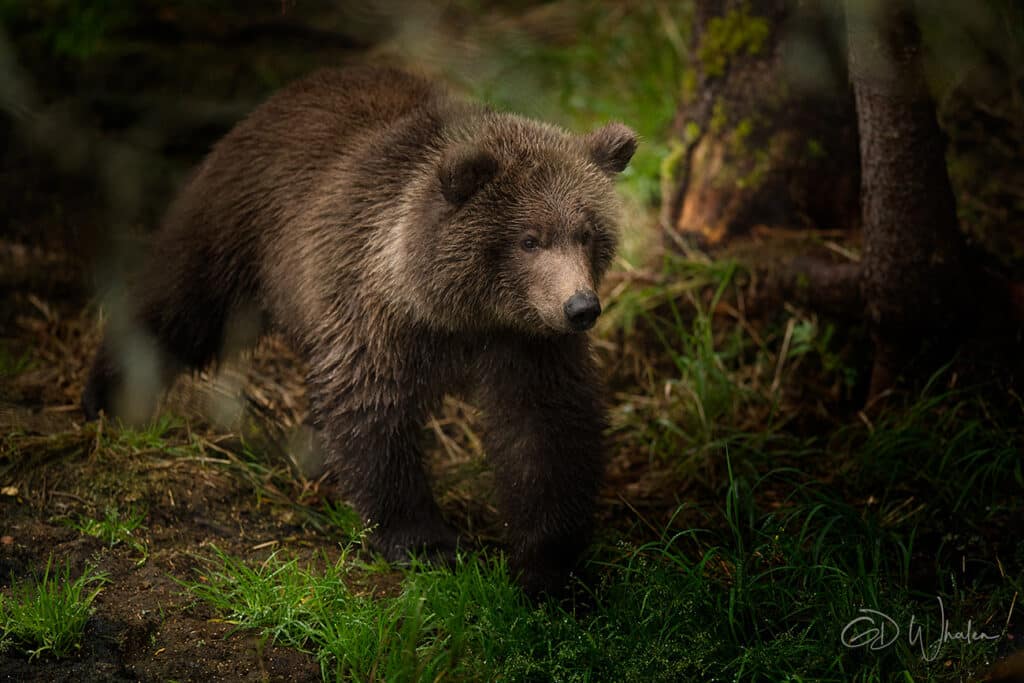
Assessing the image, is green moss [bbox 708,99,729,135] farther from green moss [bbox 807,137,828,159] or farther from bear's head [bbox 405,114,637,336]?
bear's head [bbox 405,114,637,336]

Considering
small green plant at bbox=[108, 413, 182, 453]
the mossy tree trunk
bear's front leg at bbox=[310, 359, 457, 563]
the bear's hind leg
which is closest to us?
bear's front leg at bbox=[310, 359, 457, 563]

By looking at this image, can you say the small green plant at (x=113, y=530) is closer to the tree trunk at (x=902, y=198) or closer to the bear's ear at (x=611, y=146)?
the bear's ear at (x=611, y=146)

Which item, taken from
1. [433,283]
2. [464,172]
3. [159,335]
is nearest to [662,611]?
[433,283]

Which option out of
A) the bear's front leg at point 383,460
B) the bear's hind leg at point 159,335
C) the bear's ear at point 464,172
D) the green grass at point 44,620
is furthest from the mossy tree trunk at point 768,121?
the green grass at point 44,620

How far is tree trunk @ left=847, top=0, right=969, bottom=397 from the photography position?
4570mm

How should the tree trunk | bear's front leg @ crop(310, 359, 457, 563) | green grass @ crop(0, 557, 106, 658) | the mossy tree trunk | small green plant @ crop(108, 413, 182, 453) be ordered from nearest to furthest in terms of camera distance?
green grass @ crop(0, 557, 106, 658) → bear's front leg @ crop(310, 359, 457, 563) → the tree trunk → small green plant @ crop(108, 413, 182, 453) → the mossy tree trunk

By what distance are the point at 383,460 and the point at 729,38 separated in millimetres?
3230

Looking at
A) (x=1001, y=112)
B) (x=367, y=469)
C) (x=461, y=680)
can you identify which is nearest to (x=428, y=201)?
(x=367, y=469)

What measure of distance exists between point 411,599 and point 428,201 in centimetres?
155

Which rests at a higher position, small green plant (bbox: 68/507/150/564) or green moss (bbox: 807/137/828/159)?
green moss (bbox: 807/137/828/159)

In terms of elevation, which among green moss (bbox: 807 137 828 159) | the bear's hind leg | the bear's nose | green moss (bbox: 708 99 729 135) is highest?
green moss (bbox: 708 99 729 135)

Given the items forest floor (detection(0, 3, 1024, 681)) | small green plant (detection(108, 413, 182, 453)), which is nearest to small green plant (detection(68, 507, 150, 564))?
forest floor (detection(0, 3, 1024, 681))

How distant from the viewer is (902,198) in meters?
4.84

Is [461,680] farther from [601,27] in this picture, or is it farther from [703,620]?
[601,27]
